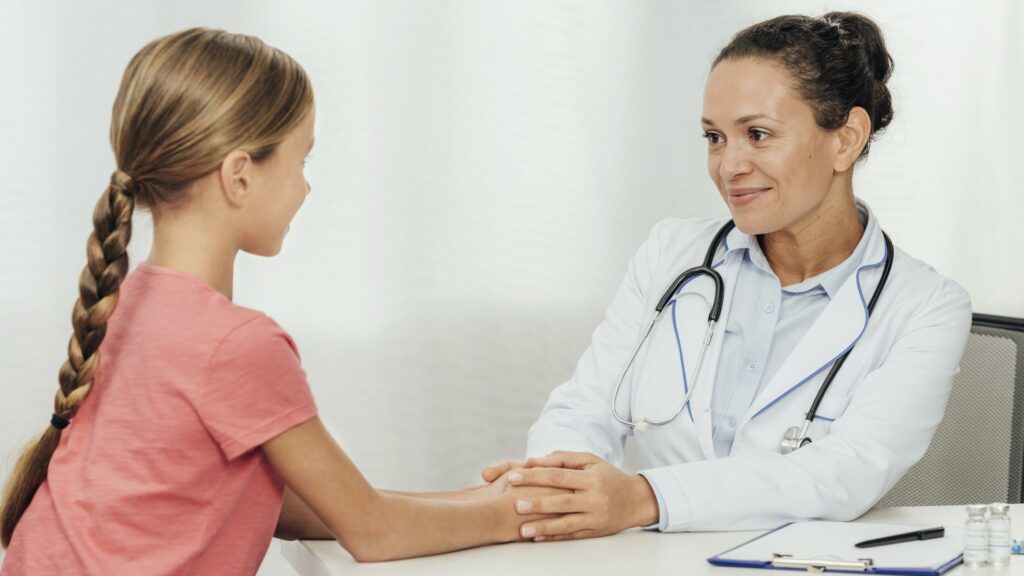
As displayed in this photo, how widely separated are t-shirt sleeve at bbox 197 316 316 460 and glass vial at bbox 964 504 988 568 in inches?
27.0

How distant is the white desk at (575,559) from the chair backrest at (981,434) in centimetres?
58

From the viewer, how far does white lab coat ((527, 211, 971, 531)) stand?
1370 millimetres

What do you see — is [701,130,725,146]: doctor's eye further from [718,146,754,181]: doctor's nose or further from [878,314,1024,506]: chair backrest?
[878,314,1024,506]: chair backrest

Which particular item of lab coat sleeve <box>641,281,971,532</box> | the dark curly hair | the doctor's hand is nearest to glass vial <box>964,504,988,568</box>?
lab coat sleeve <box>641,281,971,532</box>

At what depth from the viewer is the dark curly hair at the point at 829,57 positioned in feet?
5.44

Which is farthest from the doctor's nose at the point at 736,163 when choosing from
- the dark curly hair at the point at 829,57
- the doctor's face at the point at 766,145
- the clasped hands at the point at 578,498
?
the clasped hands at the point at 578,498

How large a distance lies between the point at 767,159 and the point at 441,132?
81cm

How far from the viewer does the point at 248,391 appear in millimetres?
1084

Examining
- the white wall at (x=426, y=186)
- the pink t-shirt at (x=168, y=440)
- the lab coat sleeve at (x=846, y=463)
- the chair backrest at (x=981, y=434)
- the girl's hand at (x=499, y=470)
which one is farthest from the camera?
the white wall at (x=426, y=186)

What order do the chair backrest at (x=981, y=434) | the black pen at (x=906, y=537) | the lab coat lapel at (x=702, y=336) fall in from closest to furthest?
the black pen at (x=906, y=537)
the lab coat lapel at (x=702, y=336)
the chair backrest at (x=981, y=434)

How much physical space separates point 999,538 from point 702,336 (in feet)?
1.99

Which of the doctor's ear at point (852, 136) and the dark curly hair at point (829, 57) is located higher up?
the dark curly hair at point (829, 57)

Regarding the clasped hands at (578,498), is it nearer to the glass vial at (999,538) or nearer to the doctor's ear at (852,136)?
the glass vial at (999,538)

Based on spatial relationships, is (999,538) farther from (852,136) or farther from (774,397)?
(852,136)
